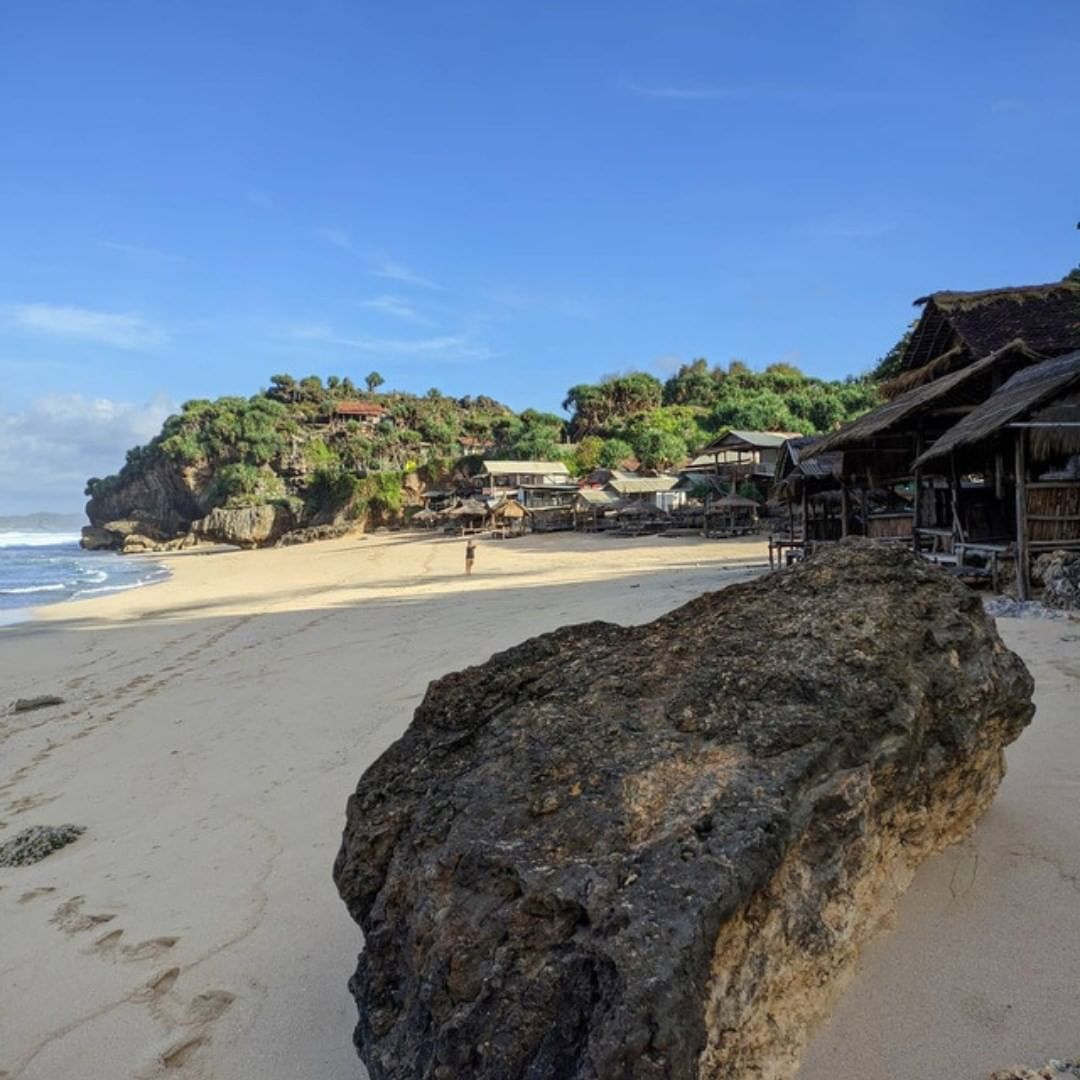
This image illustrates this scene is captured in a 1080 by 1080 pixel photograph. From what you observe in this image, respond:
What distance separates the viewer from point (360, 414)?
8238cm

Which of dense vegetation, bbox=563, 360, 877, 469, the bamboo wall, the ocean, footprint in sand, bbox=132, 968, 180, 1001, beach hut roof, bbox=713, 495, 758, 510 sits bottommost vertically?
the ocean

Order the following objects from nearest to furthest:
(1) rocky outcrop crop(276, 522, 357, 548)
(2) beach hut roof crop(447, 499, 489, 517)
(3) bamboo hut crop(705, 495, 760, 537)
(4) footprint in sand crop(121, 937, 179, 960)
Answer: (4) footprint in sand crop(121, 937, 179, 960)
(3) bamboo hut crop(705, 495, 760, 537)
(2) beach hut roof crop(447, 499, 489, 517)
(1) rocky outcrop crop(276, 522, 357, 548)

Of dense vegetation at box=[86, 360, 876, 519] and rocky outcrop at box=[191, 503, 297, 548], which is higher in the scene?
dense vegetation at box=[86, 360, 876, 519]

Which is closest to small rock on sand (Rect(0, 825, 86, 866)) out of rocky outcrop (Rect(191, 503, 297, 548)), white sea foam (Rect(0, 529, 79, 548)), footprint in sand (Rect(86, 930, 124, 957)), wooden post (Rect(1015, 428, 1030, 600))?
footprint in sand (Rect(86, 930, 124, 957))

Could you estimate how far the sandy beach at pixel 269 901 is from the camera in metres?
2.19

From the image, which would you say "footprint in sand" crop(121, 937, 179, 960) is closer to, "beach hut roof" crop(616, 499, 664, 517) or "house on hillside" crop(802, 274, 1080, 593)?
"house on hillside" crop(802, 274, 1080, 593)

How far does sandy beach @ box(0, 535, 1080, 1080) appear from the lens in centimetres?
219

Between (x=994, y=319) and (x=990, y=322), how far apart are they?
0.14 metres

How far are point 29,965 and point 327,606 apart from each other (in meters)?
15.4

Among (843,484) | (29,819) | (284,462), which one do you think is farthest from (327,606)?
(284,462)

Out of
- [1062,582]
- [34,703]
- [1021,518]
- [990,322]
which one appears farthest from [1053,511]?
[34,703]

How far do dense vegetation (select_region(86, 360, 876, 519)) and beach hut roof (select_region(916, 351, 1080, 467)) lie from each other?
44.0 m

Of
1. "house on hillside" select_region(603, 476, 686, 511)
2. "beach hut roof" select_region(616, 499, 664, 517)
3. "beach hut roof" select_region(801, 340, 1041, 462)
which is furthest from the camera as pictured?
"house on hillside" select_region(603, 476, 686, 511)

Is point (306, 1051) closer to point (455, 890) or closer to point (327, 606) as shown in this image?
point (455, 890)
